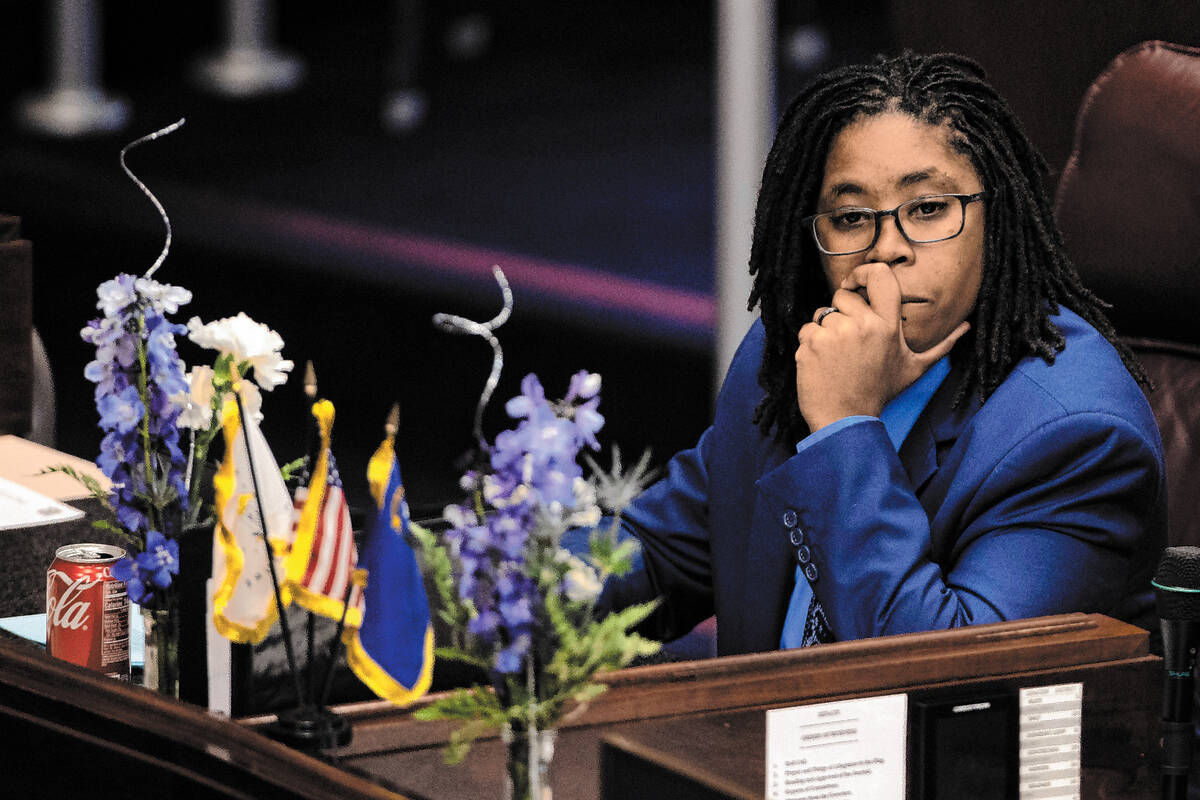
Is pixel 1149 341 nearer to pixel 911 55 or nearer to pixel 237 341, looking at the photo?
pixel 911 55

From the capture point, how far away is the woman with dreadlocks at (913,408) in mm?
1728

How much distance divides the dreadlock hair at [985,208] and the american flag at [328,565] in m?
0.81

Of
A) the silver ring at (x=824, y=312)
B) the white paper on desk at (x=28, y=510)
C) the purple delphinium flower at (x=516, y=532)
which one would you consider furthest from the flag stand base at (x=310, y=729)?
the white paper on desk at (x=28, y=510)

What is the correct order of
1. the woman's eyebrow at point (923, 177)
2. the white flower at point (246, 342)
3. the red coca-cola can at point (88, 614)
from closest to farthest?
the white flower at point (246, 342), the red coca-cola can at point (88, 614), the woman's eyebrow at point (923, 177)

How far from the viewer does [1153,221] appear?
2.15 m

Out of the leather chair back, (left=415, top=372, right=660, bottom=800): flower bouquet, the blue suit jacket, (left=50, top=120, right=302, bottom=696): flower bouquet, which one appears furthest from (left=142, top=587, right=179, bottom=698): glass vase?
the leather chair back

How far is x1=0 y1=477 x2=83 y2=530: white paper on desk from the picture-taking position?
84.0 inches

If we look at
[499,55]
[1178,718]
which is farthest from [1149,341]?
[499,55]

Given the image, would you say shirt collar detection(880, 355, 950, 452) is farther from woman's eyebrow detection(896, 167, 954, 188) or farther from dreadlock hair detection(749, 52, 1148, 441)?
woman's eyebrow detection(896, 167, 954, 188)

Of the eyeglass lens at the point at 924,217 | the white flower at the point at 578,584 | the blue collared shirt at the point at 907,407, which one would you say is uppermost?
the eyeglass lens at the point at 924,217

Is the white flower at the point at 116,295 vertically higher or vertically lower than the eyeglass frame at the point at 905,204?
lower

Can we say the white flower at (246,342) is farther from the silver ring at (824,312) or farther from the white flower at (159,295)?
the silver ring at (824,312)

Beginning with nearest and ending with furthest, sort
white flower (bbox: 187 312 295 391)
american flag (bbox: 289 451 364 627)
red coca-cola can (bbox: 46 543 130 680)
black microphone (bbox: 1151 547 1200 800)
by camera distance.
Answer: american flag (bbox: 289 451 364 627)
black microphone (bbox: 1151 547 1200 800)
white flower (bbox: 187 312 295 391)
red coca-cola can (bbox: 46 543 130 680)

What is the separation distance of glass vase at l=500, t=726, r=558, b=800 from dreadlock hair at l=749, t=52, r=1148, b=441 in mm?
830
